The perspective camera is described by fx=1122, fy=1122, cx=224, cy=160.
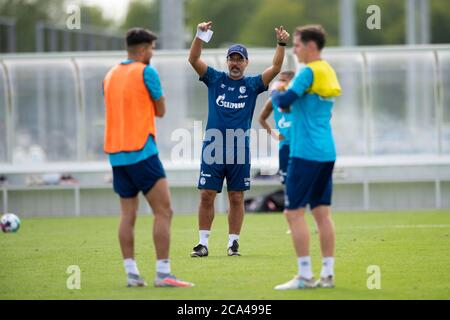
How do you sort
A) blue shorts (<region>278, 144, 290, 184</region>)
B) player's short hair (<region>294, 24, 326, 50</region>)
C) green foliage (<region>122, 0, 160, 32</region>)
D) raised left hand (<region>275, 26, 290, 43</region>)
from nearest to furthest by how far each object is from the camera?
player's short hair (<region>294, 24, 326, 50</region>), raised left hand (<region>275, 26, 290, 43</region>), blue shorts (<region>278, 144, 290, 184</region>), green foliage (<region>122, 0, 160, 32</region>)

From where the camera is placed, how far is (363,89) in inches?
1016

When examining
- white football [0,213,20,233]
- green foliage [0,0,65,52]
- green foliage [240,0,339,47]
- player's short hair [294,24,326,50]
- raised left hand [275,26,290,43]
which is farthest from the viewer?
green foliage [240,0,339,47]

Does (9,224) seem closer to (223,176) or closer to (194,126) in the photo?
(223,176)

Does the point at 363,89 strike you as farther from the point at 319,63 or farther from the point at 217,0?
the point at 217,0

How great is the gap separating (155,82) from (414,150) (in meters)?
16.4

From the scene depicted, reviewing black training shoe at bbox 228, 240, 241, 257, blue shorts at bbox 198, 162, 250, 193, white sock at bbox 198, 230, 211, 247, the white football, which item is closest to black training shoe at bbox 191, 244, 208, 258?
white sock at bbox 198, 230, 211, 247

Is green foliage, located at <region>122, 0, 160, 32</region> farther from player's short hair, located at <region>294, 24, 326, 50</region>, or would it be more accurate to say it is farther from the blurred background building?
player's short hair, located at <region>294, 24, 326, 50</region>

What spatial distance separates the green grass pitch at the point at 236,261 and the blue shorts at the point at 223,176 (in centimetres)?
85

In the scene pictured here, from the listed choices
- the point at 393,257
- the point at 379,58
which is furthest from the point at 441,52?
the point at 393,257

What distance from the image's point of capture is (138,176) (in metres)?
10.3

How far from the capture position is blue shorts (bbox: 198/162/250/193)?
13.6 metres

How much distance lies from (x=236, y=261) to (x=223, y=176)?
53.3 inches

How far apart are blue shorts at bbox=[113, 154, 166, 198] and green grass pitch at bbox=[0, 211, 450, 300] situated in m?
0.93

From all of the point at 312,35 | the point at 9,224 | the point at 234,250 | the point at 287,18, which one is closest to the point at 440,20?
the point at 287,18
